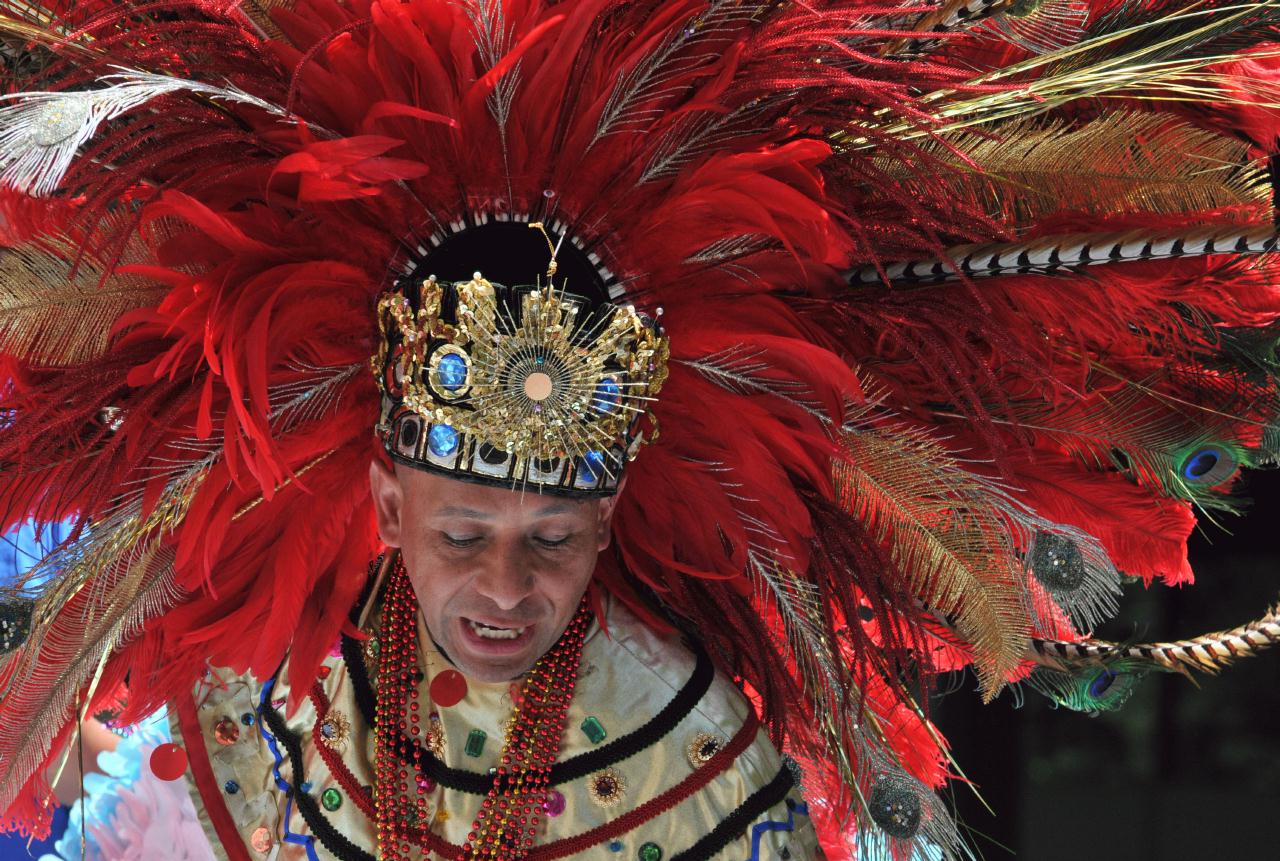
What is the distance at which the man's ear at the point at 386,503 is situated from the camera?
1507 mm

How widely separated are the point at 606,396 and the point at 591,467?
78 mm

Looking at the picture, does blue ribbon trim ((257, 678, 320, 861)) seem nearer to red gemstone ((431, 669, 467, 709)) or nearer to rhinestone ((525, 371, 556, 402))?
red gemstone ((431, 669, 467, 709))

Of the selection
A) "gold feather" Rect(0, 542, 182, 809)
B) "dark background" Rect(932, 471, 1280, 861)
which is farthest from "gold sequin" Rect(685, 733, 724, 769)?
"dark background" Rect(932, 471, 1280, 861)

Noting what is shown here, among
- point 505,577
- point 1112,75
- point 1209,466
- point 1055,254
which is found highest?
point 1112,75

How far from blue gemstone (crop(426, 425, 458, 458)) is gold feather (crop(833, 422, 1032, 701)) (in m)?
0.48

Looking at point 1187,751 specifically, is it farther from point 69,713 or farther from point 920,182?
point 69,713

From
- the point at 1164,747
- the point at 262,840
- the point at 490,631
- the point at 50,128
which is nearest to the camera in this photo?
the point at 50,128

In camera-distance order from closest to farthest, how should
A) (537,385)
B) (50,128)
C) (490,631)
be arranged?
(50,128) < (537,385) < (490,631)

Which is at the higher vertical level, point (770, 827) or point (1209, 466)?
point (1209, 466)

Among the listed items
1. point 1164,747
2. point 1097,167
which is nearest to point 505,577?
point 1097,167

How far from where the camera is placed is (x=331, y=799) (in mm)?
1634

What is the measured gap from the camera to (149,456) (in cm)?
155

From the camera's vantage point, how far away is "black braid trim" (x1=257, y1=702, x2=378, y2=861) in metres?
1.61

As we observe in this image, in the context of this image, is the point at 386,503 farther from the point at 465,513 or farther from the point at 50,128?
the point at 50,128
